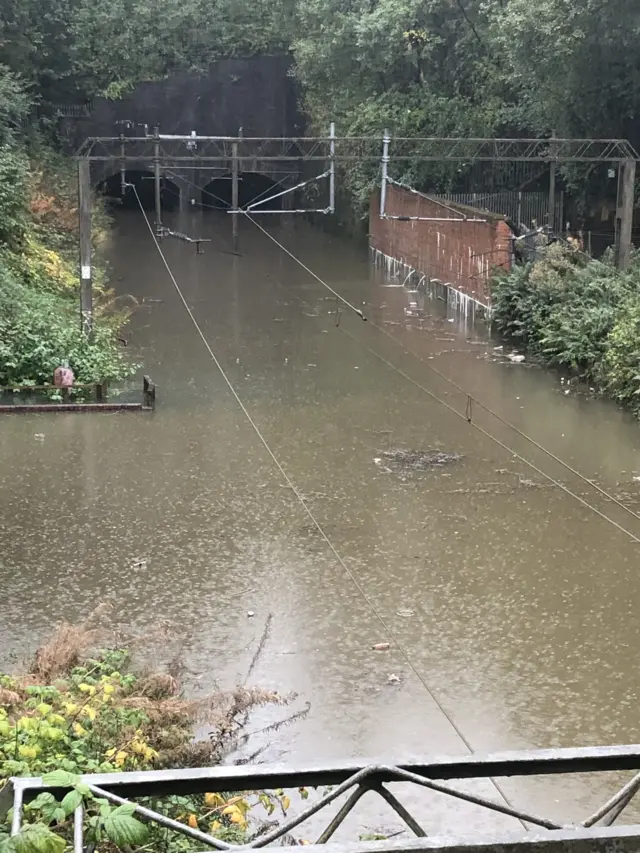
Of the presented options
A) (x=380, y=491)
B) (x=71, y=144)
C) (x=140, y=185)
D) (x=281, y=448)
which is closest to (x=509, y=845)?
(x=380, y=491)

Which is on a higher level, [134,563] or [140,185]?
[140,185]

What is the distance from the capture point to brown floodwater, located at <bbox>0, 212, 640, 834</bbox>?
707cm

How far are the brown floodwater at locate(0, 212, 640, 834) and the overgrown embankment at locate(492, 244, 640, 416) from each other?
647 millimetres

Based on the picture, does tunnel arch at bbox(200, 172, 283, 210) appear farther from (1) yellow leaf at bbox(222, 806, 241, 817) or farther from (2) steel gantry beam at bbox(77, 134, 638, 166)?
(1) yellow leaf at bbox(222, 806, 241, 817)

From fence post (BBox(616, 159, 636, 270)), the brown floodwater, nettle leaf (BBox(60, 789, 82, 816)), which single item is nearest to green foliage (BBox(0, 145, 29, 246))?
the brown floodwater

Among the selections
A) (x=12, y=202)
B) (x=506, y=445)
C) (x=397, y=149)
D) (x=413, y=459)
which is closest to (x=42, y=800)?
(x=413, y=459)

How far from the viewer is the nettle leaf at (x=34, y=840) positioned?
107 inches

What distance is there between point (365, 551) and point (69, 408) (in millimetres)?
6446

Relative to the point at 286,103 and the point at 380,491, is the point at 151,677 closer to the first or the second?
the point at 380,491

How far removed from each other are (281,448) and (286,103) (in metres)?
30.8

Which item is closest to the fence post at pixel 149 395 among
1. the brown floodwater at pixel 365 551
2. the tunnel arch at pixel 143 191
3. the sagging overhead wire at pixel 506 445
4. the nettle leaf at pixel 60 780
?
the brown floodwater at pixel 365 551

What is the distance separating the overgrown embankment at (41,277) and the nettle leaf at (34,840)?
13240mm

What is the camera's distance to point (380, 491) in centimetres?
1162

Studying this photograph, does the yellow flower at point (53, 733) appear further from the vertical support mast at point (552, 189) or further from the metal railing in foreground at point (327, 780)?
the vertical support mast at point (552, 189)
